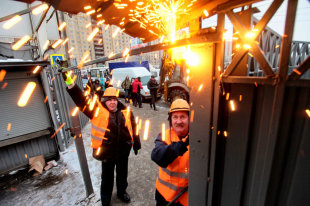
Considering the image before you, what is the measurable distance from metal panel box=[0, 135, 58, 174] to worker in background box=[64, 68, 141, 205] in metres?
2.66

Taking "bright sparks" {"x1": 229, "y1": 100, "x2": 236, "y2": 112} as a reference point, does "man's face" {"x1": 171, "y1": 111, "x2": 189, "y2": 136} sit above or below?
below

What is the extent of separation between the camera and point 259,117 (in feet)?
3.23

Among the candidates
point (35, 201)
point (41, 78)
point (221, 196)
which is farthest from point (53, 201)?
point (221, 196)

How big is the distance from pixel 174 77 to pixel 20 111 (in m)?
6.86

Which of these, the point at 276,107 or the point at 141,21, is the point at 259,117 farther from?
the point at 141,21

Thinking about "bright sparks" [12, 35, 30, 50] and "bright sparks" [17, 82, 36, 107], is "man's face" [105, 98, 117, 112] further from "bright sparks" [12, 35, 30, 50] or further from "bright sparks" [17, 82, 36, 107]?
"bright sparks" [12, 35, 30, 50]

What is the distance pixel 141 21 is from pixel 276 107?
3.33m

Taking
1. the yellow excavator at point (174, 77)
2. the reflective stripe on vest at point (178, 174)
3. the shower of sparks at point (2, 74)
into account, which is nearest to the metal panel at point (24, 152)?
the shower of sparks at point (2, 74)

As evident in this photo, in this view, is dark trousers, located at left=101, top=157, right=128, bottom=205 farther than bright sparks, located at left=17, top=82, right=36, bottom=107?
No

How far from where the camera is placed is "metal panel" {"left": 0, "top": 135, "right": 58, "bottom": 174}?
3736 millimetres

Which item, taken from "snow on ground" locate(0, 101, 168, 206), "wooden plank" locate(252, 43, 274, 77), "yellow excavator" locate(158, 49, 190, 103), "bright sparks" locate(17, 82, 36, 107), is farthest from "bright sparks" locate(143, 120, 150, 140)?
"wooden plank" locate(252, 43, 274, 77)

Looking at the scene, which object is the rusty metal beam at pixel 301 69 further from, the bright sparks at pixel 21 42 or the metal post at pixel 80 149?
the bright sparks at pixel 21 42

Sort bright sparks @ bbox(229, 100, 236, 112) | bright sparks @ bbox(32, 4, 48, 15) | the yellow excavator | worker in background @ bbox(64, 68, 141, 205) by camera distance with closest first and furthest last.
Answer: bright sparks @ bbox(229, 100, 236, 112) < worker in background @ bbox(64, 68, 141, 205) < bright sparks @ bbox(32, 4, 48, 15) < the yellow excavator

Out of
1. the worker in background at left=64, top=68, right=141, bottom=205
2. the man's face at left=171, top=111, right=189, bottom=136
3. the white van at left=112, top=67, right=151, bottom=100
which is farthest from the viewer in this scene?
the white van at left=112, top=67, right=151, bottom=100
